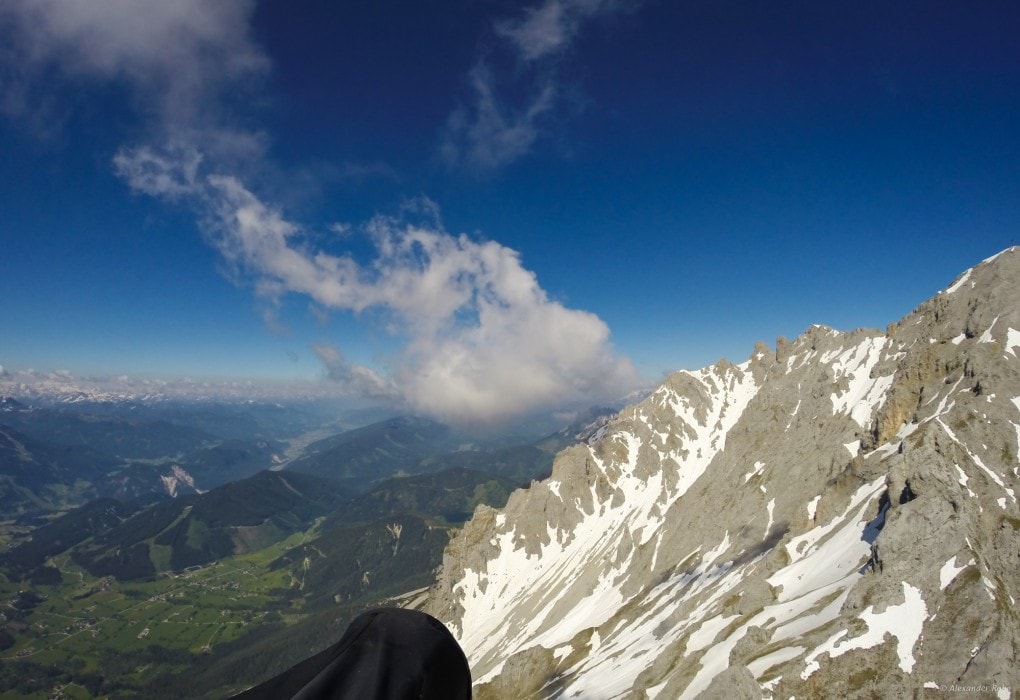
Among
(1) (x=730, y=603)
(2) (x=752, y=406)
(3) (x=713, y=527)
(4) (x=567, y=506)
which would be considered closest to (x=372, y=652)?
(1) (x=730, y=603)

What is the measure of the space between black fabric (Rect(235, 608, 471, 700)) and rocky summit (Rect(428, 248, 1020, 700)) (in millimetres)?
41869

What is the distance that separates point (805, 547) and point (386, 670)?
8032 cm

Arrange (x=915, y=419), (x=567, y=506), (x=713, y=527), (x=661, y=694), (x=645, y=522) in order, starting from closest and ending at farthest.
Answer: (x=661, y=694)
(x=915, y=419)
(x=713, y=527)
(x=645, y=522)
(x=567, y=506)

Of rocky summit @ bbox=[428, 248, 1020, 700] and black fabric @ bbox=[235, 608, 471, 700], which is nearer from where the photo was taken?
black fabric @ bbox=[235, 608, 471, 700]

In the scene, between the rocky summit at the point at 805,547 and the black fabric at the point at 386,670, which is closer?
the black fabric at the point at 386,670

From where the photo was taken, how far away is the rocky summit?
37.8 m

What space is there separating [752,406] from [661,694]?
132846mm

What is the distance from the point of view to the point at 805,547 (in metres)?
68.8

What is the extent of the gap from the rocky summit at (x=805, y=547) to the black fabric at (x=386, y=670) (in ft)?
137

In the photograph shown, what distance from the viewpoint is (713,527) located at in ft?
365

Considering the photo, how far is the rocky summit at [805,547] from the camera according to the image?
37812 millimetres

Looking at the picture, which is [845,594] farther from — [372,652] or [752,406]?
[752,406]

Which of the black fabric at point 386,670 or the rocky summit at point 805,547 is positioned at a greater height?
the black fabric at point 386,670

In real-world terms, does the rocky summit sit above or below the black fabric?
below
